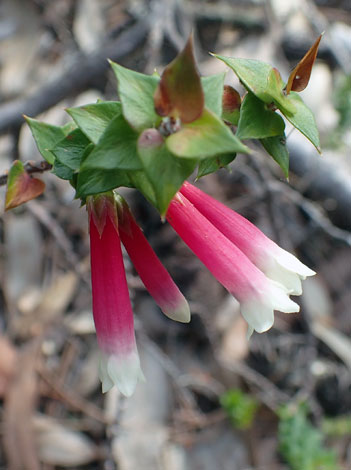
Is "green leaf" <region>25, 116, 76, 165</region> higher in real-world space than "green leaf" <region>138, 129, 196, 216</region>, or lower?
lower

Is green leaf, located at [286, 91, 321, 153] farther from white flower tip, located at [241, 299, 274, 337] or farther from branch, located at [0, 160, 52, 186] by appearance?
branch, located at [0, 160, 52, 186]

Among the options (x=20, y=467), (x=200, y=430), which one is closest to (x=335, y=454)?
(x=200, y=430)

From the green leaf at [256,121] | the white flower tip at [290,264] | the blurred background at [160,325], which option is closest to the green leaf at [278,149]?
the green leaf at [256,121]

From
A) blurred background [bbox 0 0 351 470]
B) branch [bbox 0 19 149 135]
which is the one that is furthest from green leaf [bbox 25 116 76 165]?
branch [bbox 0 19 149 135]

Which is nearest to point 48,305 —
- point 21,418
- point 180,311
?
point 21,418

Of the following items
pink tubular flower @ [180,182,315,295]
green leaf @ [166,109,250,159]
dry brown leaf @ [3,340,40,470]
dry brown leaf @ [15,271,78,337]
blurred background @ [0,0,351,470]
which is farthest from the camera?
dry brown leaf @ [15,271,78,337]

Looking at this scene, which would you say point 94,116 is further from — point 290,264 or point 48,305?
point 48,305
